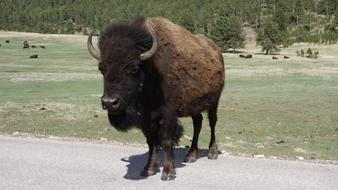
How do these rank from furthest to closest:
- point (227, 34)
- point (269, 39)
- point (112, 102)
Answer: point (227, 34), point (269, 39), point (112, 102)

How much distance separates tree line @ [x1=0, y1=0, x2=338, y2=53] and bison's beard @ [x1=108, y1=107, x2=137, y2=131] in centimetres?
7678

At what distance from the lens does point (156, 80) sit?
9180 mm

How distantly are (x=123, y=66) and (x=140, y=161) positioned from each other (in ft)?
9.26

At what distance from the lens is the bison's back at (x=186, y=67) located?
951 cm

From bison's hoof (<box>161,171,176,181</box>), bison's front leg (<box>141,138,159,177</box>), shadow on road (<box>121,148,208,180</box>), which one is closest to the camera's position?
bison's hoof (<box>161,171,176,181</box>)

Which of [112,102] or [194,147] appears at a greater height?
[112,102]

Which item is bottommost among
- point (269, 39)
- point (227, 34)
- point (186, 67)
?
point (227, 34)

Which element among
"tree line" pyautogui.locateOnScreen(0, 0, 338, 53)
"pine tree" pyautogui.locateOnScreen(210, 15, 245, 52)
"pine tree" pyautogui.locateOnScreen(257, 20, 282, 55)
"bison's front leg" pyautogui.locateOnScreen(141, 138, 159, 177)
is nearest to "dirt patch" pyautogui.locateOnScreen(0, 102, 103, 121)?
"bison's front leg" pyautogui.locateOnScreen(141, 138, 159, 177)

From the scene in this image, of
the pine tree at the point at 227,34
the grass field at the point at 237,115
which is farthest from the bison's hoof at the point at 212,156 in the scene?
the pine tree at the point at 227,34

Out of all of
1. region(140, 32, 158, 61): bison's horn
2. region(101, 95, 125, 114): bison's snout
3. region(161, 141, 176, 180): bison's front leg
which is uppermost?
region(140, 32, 158, 61): bison's horn

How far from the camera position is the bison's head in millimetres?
8133

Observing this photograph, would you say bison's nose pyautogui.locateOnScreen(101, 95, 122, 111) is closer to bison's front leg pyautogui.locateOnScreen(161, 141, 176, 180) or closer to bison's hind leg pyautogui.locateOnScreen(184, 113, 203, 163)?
bison's front leg pyautogui.locateOnScreen(161, 141, 176, 180)

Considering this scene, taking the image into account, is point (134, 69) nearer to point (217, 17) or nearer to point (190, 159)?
point (190, 159)

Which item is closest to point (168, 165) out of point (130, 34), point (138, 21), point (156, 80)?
point (156, 80)
